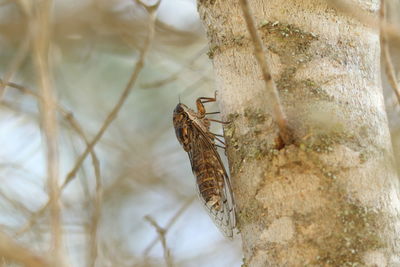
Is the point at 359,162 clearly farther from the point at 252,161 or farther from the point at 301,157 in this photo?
the point at 252,161

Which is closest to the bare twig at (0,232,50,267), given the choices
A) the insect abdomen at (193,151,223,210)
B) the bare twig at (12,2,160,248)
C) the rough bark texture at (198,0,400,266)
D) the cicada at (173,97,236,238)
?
the rough bark texture at (198,0,400,266)

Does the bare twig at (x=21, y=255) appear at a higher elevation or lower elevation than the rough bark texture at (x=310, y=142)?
lower

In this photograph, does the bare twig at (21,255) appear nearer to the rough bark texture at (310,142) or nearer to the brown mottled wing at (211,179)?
the rough bark texture at (310,142)

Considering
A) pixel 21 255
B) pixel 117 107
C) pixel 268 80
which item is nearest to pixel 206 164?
→ pixel 117 107

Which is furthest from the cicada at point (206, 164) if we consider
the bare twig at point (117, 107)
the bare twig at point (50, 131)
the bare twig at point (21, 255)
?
the bare twig at point (21, 255)

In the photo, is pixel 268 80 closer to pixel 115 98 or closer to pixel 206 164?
pixel 206 164

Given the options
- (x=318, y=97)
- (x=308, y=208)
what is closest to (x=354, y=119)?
(x=318, y=97)

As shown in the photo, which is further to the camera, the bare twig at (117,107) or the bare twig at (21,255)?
the bare twig at (117,107)

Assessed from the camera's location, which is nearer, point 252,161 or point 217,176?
point 252,161
